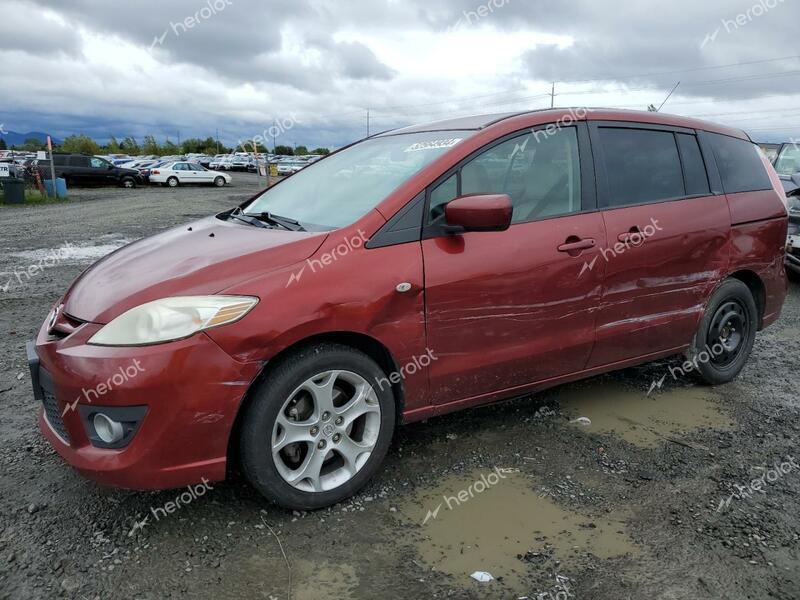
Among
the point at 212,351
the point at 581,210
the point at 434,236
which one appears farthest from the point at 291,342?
the point at 581,210

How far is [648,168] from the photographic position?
383 cm

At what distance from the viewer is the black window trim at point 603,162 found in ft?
11.7

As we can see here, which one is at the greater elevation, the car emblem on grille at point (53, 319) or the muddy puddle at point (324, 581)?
the car emblem on grille at point (53, 319)

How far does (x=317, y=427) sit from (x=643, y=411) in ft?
7.55

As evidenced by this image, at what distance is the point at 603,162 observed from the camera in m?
3.61

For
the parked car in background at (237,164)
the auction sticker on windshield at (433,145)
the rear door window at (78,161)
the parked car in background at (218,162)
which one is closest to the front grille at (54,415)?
the auction sticker on windshield at (433,145)

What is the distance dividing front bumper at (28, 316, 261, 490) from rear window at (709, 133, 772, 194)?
3.45 metres

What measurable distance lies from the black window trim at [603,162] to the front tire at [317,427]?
1.72m

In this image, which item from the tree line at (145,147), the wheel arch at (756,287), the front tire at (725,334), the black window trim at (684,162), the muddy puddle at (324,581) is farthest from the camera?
the tree line at (145,147)

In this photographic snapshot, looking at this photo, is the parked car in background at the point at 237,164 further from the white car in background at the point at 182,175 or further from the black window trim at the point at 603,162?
the black window trim at the point at 603,162

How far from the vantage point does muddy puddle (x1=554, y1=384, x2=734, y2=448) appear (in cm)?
368

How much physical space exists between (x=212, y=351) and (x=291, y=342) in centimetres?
31

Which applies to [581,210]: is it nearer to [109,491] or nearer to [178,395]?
[178,395]

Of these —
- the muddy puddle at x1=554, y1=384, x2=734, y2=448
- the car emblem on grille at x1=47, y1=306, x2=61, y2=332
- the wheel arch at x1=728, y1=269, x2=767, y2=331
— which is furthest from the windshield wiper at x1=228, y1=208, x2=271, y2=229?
the wheel arch at x1=728, y1=269, x2=767, y2=331
